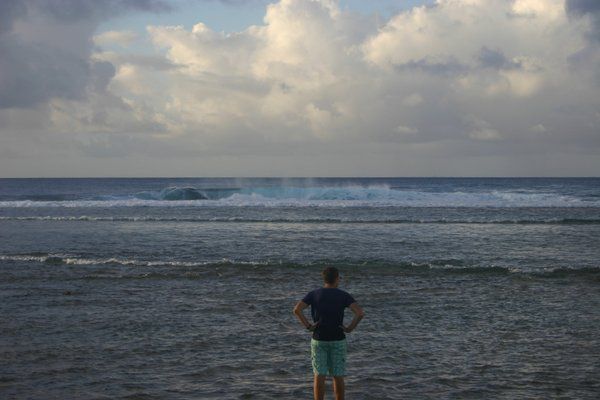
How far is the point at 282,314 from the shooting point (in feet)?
42.4

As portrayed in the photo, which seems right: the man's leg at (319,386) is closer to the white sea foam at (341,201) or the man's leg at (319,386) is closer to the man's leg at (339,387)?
the man's leg at (339,387)

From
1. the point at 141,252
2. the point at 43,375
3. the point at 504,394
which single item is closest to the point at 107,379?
the point at 43,375

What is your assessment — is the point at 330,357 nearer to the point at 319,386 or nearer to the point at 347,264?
the point at 319,386

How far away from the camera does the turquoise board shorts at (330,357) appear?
7.38 metres

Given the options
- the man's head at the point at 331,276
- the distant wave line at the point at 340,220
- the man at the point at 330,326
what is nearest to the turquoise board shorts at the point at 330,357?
the man at the point at 330,326

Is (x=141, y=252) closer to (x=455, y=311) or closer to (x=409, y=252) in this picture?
(x=409, y=252)

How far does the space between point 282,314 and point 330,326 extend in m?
5.69

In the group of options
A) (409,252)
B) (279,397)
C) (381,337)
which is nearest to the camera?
(279,397)

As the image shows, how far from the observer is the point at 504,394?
8.13 meters

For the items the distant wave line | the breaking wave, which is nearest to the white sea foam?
the distant wave line

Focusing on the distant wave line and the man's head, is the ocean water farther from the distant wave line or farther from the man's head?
the distant wave line

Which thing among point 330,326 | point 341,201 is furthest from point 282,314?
point 341,201

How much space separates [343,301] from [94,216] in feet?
129

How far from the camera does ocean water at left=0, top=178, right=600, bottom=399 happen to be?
8.66 metres
